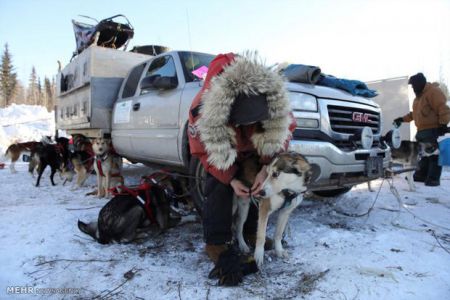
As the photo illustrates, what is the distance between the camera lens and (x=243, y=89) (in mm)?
2225

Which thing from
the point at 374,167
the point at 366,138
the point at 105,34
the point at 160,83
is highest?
the point at 105,34

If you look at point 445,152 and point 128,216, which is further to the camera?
point 445,152

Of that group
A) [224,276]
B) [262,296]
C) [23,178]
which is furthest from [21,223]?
[23,178]

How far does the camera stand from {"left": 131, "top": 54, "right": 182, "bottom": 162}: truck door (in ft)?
12.5

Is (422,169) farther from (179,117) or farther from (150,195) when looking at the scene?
(150,195)

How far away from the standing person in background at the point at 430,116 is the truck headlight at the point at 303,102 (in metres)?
3.17

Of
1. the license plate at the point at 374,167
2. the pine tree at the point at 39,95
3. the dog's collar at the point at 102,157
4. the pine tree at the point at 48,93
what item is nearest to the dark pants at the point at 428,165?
the license plate at the point at 374,167

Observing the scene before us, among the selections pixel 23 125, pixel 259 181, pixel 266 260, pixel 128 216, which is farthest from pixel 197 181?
pixel 23 125

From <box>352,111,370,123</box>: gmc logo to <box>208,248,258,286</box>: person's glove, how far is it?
196 centimetres

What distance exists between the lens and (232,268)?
2.17 m

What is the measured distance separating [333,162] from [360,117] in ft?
2.62

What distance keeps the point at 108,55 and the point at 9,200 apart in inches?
112

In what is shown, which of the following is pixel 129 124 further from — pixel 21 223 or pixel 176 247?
pixel 176 247

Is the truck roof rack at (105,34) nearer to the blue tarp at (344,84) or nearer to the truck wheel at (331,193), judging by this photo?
the blue tarp at (344,84)
